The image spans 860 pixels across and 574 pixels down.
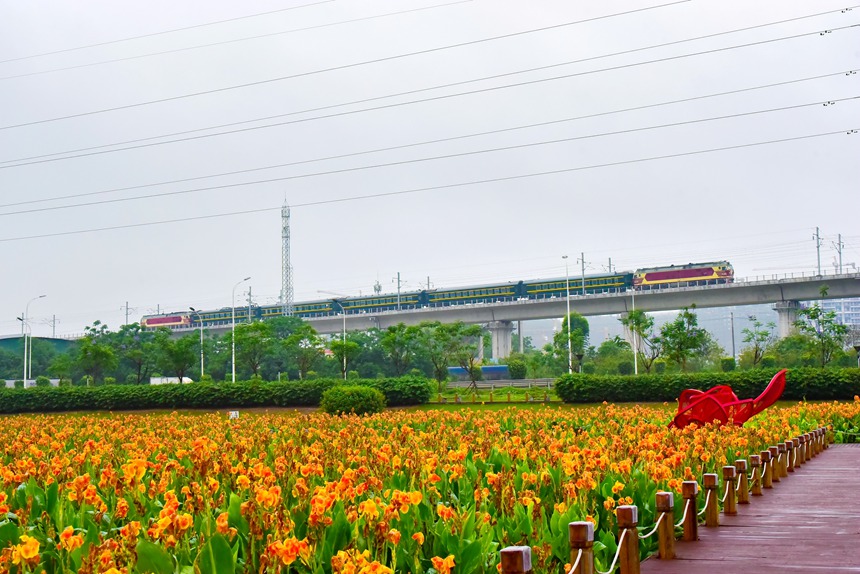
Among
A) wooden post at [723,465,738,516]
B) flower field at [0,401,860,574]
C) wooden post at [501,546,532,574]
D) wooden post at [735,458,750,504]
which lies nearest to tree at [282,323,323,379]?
flower field at [0,401,860,574]

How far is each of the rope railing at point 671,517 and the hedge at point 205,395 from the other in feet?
61.5

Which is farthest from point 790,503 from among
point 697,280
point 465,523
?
point 697,280

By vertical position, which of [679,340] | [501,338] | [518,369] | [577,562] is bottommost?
[518,369]

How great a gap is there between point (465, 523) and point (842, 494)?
511 cm

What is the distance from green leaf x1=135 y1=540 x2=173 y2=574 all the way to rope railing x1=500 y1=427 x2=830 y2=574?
1.46m

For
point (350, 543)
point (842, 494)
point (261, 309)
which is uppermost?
point (261, 309)

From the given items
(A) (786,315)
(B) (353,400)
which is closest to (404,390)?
(B) (353,400)

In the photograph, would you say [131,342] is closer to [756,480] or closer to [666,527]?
[756,480]

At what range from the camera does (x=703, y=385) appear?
2609cm

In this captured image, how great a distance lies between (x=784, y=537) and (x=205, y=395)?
2611 centimetres

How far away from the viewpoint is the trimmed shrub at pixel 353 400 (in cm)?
2325

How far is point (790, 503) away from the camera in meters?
7.50

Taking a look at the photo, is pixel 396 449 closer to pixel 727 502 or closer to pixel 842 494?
pixel 727 502

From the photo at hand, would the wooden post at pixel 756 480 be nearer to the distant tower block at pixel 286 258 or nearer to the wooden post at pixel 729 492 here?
the wooden post at pixel 729 492
